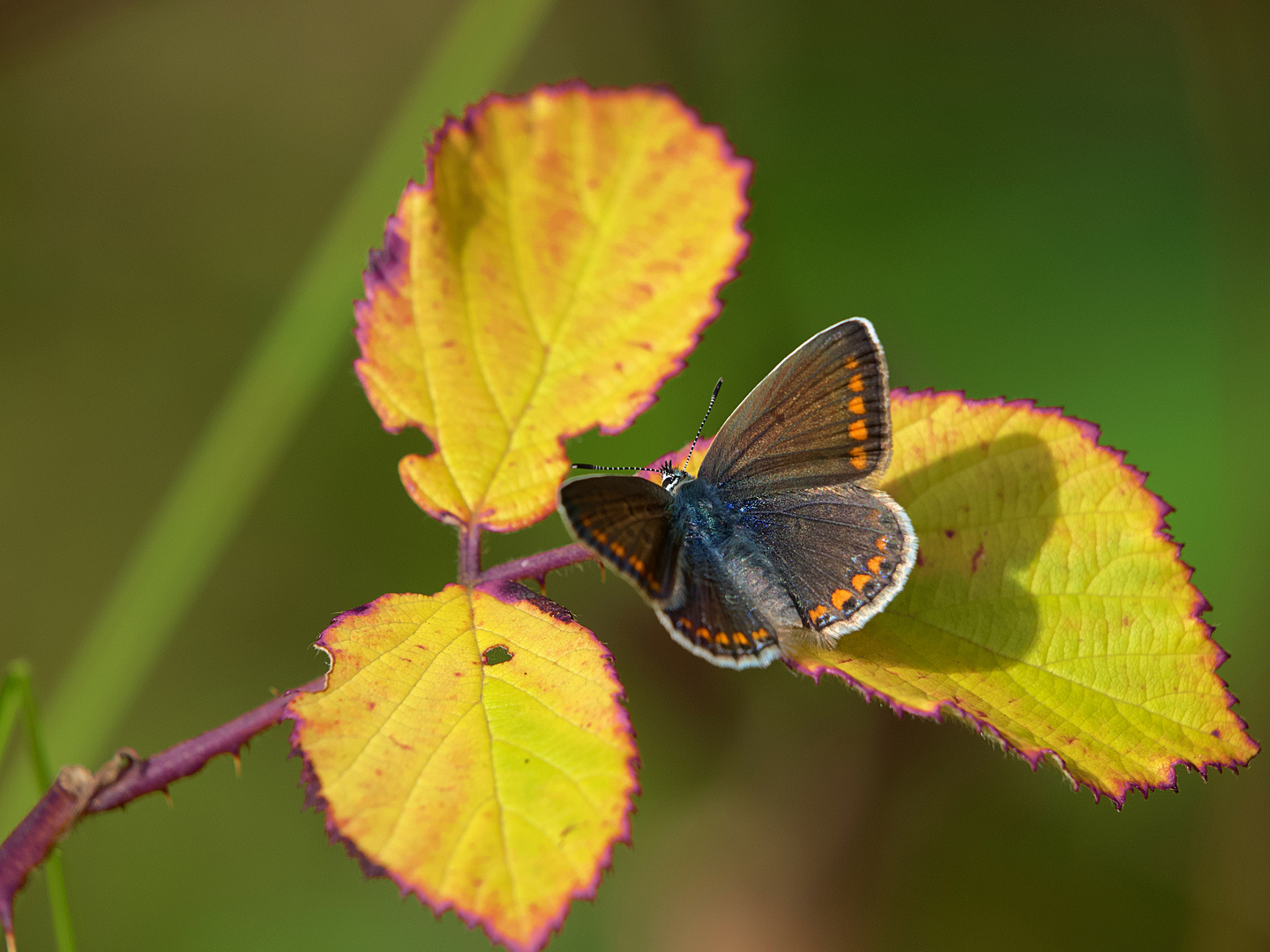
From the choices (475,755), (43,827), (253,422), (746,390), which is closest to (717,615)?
(475,755)

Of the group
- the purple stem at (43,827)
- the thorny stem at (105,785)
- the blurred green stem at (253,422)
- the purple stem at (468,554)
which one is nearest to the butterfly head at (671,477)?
the purple stem at (468,554)

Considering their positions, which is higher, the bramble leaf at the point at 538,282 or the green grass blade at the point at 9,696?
the bramble leaf at the point at 538,282

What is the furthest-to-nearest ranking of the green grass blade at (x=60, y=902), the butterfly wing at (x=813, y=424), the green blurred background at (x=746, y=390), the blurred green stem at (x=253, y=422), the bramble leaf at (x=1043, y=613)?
the green blurred background at (x=746, y=390) < the blurred green stem at (x=253, y=422) < the butterfly wing at (x=813, y=424) < the green grass blade at (x=60, y=902) < the bramble leaf at (x=1043, y=613)

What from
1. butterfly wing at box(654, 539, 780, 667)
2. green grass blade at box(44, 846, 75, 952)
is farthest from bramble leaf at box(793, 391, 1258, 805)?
green grass blade at box(44, 846, 75, 952)

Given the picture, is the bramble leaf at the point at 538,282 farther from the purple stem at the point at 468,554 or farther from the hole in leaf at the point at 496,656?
the hole in leaf at the point at 496,656

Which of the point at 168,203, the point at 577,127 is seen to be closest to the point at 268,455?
the point at 577,127

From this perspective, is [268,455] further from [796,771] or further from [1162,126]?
[1162,126]
